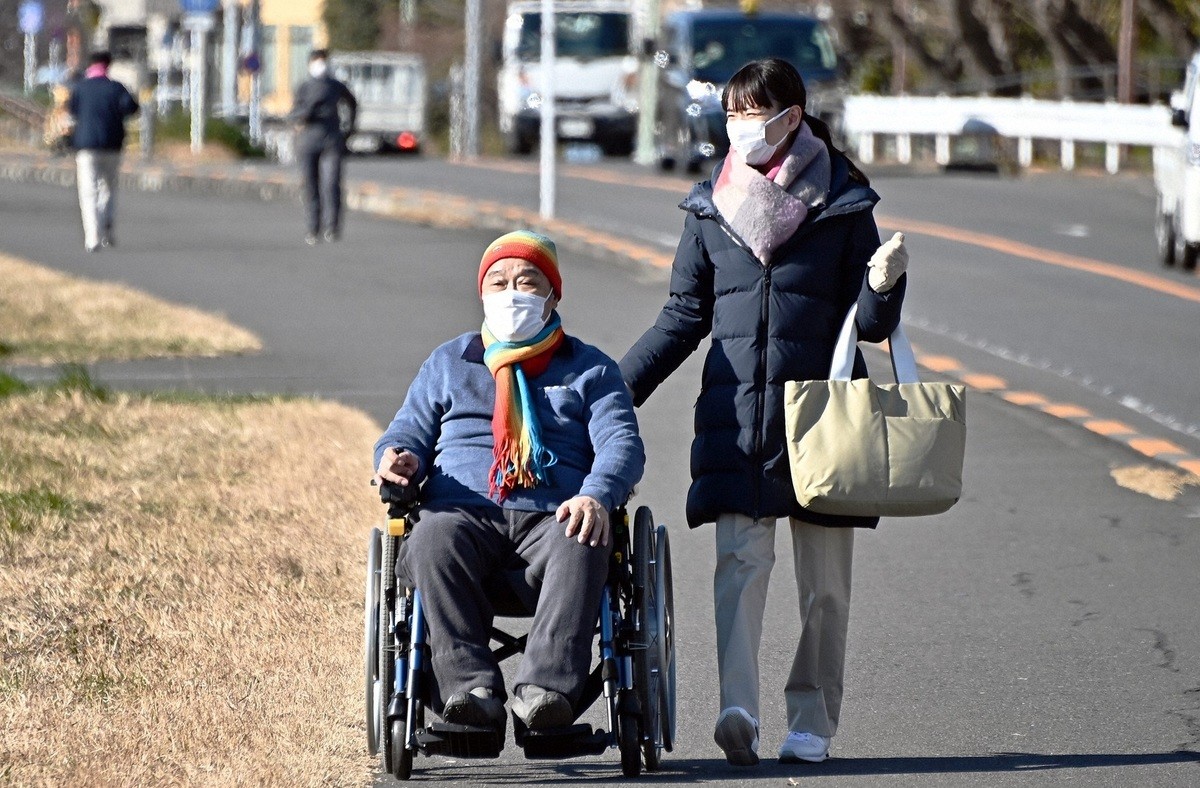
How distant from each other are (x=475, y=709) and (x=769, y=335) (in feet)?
3.93

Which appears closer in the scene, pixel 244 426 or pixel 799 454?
pixel 799 454

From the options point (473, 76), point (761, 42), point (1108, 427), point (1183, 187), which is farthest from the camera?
point (473, 76)

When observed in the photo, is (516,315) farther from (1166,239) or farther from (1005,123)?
(1005,123)

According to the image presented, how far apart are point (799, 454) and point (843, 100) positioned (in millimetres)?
23345

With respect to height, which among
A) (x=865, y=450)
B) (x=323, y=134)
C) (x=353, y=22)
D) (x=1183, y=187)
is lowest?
(x=865, y=450)

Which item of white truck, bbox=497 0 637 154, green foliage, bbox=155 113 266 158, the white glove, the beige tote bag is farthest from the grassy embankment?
green foliage, bbox=155 113 266 158

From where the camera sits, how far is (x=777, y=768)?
226 inches

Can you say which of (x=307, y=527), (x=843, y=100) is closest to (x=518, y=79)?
(x=843, y=100)

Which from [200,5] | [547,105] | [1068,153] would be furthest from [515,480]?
[200,5]

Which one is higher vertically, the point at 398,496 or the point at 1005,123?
the point at 1005,123

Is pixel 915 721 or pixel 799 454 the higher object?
pixel 799 454

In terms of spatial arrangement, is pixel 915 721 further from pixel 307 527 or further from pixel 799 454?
pixel 307 527

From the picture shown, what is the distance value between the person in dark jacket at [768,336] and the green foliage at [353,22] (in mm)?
76309

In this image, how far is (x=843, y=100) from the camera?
1119 inches
